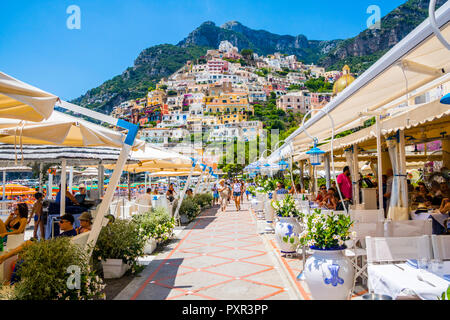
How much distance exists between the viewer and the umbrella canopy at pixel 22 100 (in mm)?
2471

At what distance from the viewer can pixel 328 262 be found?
304 centimetres

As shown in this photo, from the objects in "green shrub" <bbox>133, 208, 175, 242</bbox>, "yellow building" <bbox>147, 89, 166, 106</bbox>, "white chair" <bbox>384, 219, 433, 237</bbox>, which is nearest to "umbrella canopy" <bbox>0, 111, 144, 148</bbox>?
"green shrub" <bbox>133, 208, 175, 242</bbox>

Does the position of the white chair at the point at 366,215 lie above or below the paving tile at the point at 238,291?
above

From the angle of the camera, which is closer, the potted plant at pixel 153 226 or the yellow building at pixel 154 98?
the potted plant at pixel 153 226

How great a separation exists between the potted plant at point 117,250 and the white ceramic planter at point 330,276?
8.51 ft

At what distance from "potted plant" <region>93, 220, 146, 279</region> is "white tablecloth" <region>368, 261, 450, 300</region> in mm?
3162

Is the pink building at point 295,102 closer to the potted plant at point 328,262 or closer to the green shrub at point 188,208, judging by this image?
the green shrub at point 188,208

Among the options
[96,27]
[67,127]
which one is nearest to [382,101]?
[67,127]

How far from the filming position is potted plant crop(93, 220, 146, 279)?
4.57 metres

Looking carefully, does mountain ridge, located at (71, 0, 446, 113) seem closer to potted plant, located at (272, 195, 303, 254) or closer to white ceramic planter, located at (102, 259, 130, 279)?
potted plant, located at (272, 195, 303, 254)

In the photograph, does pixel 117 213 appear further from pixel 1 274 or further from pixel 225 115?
pixel 225 115

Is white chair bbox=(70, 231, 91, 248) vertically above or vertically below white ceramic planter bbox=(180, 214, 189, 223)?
above

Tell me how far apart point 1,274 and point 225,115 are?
11377 cm

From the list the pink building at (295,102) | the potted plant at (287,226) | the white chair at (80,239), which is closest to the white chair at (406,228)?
the potted plant at (287,226)
